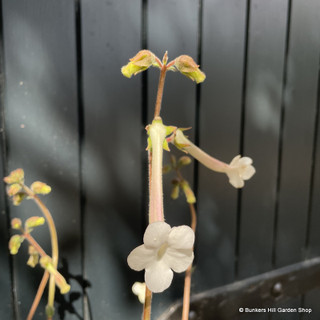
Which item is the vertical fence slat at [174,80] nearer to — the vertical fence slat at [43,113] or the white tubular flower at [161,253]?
the vertical fence slat at [43,113]

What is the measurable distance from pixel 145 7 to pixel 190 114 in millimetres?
270

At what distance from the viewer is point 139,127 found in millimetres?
873

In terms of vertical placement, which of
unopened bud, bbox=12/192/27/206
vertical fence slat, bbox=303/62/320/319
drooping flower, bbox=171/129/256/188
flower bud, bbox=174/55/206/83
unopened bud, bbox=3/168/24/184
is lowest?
vertical fence slat, bbox=303/62/320/319

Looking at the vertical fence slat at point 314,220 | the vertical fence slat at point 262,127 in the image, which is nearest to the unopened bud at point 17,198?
the vertical fence slat at point 262,127

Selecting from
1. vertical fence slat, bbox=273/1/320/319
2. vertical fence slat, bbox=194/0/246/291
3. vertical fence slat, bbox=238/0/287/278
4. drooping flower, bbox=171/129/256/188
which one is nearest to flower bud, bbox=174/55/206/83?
drooping flower, bbox=171/129/256/188

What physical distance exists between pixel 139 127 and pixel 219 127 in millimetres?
240

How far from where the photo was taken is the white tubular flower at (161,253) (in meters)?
0.37

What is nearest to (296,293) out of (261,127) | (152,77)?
(261,127)

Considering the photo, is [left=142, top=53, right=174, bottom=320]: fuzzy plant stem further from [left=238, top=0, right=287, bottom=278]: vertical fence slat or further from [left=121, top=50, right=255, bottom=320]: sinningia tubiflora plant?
[left=238, top=0, right=287, bottom=278]: vertical fence slat

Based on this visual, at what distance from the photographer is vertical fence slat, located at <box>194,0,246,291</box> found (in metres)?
0.95

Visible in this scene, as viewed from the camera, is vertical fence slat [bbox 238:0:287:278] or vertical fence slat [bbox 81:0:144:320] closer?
vertical fence slat [bbox 81:0:144:320]

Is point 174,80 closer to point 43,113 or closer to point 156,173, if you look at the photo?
point 43,113

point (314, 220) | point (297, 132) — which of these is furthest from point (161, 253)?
point (314, 220)

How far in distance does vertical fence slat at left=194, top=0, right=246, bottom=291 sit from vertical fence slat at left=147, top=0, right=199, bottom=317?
0.04 meters
